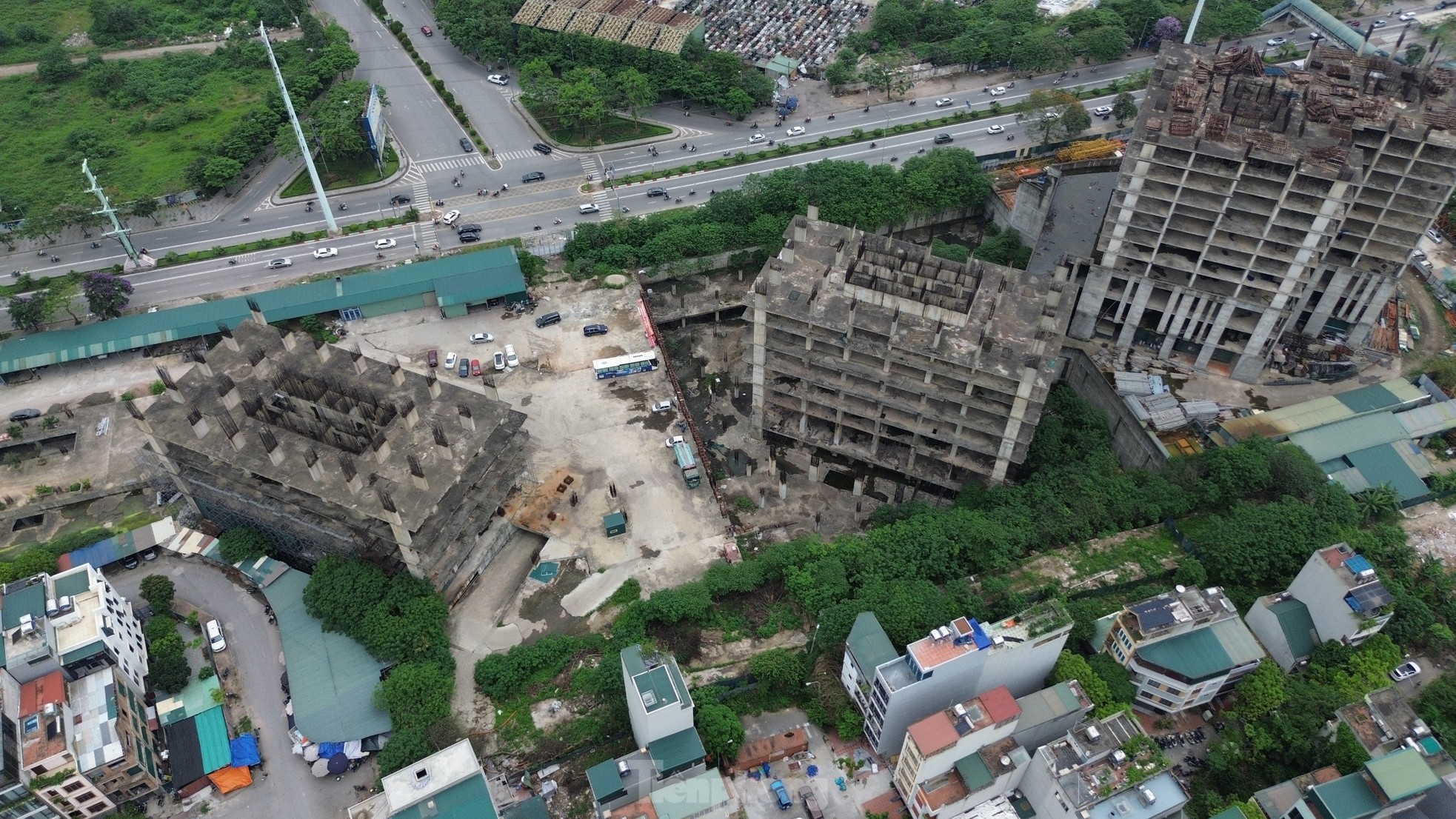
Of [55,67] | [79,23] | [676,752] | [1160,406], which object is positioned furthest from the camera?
[79,23]

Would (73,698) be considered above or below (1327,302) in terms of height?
below

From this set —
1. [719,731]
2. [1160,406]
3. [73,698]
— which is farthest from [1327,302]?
[73,698]

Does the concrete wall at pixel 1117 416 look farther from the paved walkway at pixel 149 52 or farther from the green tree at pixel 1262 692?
the paved walkway at pixel 149 52

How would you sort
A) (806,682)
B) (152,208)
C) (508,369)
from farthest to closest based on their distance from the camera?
(152,208) → (508,369) → (806,682)

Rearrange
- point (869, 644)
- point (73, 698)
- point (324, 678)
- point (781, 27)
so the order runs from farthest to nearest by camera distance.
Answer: point (781, 27)
point (324, 678)
point (869, 644)
point (73, 698)

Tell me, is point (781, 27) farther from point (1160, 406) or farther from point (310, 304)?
point (1160, 406)

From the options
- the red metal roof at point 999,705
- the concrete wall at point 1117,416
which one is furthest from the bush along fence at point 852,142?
the red metal roof at point 999,705

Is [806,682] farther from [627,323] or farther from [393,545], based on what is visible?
[627,323]

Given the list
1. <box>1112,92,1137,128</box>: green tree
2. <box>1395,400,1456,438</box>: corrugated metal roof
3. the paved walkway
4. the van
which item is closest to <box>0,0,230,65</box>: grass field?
the paved walkway

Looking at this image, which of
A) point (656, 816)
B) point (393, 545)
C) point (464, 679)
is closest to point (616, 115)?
point (393, 545)
